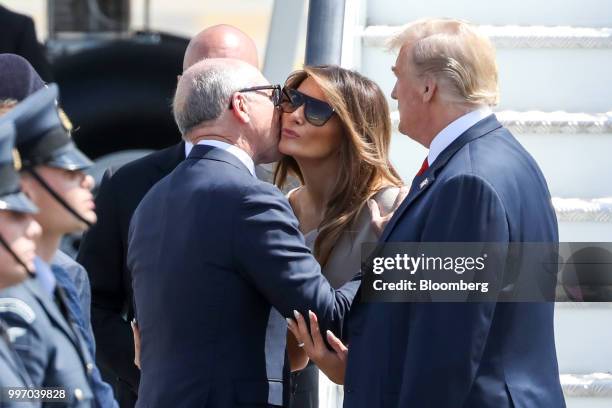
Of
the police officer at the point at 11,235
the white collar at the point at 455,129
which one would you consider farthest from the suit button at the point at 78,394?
the white collar at the point at 455,129

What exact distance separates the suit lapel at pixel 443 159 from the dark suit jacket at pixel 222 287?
0.26 m

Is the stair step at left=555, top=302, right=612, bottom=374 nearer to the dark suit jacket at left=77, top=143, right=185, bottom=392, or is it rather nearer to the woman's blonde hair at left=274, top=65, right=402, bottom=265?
the woman's blonde hair at left=274, top=65, right=402, bottom=265

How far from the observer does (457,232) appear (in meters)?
2.75

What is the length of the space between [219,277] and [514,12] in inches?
84.2

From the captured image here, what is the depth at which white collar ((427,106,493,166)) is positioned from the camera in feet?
9.61

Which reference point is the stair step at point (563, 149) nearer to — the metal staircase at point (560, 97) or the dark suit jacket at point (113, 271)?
the metal staircase at point (560, 97)

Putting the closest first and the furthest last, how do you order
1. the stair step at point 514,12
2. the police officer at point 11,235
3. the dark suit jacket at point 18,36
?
the police officer at point 11,235 → the stair step at point 514,12 → the dark suit jacket at point 18,36

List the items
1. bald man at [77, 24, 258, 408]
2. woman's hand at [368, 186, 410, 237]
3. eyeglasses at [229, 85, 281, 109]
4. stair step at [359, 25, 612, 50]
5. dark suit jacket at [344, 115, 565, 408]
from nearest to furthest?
dark suit jacket at [344, 115, 565, 408], eyeglasses at [229, 85, 281, 109], woman's hand at [368, 186, 410, 237], bald man at [77, 24, 258, 408], stair step at [359, 25, 612, 50]

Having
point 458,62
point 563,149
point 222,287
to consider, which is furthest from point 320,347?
point 563,149

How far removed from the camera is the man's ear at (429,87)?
2938 mm

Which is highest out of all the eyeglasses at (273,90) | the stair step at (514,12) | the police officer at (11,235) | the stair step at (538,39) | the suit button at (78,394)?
the stair step at (514,12)

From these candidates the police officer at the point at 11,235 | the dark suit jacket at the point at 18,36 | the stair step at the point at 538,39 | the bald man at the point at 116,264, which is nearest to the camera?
the police officer at the point at 11,235

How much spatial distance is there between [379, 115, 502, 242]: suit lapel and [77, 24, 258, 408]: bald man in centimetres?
101

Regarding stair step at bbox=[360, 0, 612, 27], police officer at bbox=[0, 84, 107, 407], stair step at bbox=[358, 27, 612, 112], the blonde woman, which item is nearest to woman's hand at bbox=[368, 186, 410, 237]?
the blonde woman
